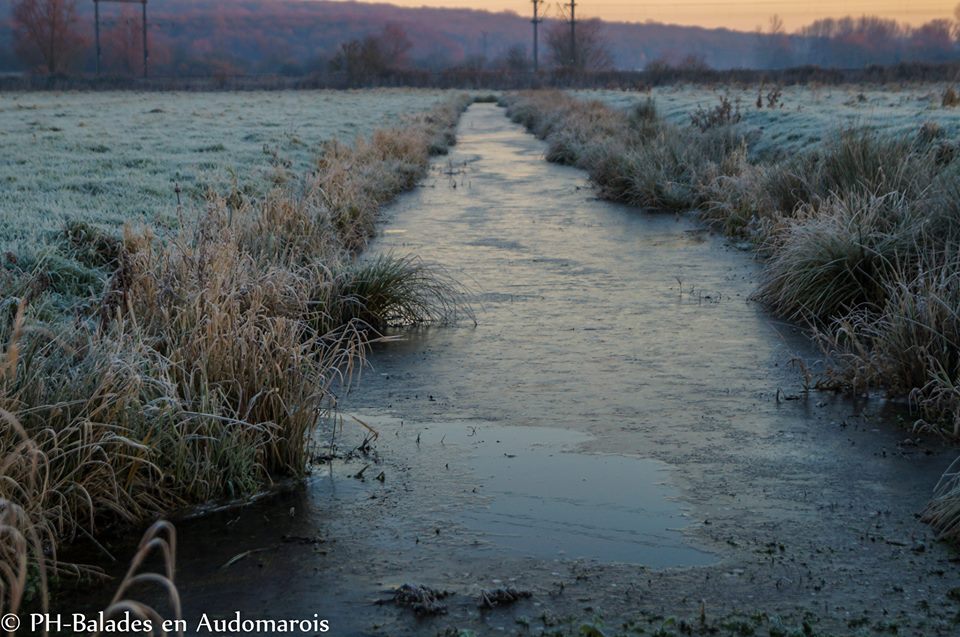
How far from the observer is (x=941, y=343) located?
610 centimetres

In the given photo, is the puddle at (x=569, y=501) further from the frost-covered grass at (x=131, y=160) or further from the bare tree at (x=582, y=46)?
the bare tree at (x=582, y=46)

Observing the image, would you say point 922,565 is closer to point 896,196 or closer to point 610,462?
point 610,462

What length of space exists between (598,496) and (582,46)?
98.2 metres

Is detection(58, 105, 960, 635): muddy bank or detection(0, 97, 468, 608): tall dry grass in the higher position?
detection(0, 97, 468, 608): tall dry grass

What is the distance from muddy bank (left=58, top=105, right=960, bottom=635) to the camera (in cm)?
388

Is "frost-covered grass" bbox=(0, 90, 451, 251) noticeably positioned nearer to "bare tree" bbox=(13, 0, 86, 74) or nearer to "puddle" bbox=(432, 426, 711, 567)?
"puddle" bbox=(432, 426, 711, 567)

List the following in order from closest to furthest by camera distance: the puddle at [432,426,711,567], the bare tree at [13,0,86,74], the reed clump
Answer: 1. the puddle at [432,426,711,567]
2. the reed clump
3. the bare tree at [13,0,86,74]

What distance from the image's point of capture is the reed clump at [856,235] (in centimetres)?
617

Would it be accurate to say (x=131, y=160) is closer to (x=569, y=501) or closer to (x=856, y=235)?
(x=856, y=235)

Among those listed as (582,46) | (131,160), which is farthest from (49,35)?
(131,160)

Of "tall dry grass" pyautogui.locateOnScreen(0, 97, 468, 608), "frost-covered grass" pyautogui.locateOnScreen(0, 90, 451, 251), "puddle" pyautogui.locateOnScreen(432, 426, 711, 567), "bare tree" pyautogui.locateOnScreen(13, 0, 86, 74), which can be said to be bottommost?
"puddle" pyautogui.locateOnScreen(432, 426, 711, 567)

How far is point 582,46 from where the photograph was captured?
325ft

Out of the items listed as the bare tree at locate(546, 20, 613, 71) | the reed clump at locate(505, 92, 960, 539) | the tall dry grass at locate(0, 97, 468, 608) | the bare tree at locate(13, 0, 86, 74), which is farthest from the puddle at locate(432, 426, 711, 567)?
the bare tree at locate(13, 0, 86, 74)

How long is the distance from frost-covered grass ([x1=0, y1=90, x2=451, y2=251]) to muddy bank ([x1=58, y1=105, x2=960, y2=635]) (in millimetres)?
2999
